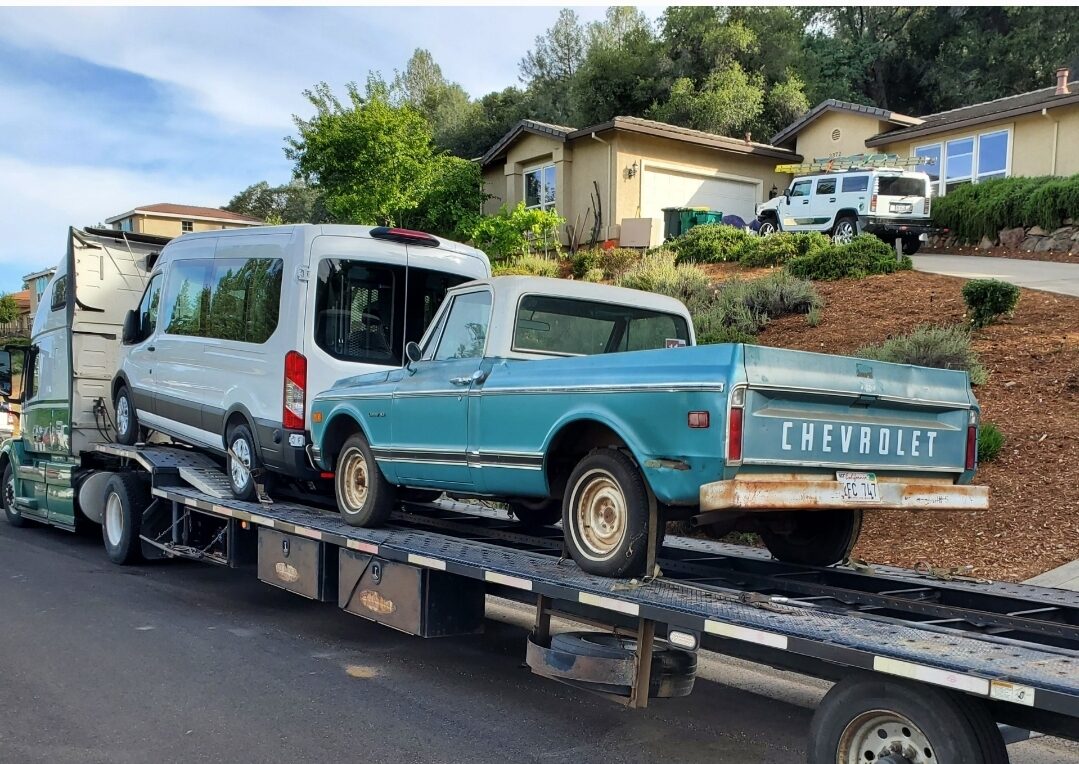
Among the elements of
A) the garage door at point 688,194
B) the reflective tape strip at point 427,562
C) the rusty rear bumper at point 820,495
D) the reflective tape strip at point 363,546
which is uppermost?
the garage door at point 688,194

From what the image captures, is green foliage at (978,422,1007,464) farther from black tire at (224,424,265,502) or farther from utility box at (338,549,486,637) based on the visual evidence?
black tire at (224,424,265,502)

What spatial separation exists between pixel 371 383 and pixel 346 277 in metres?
1.46

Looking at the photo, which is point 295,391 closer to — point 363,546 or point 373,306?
point 373,306

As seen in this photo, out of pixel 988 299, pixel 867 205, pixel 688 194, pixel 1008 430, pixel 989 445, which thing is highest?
pixel 688 194

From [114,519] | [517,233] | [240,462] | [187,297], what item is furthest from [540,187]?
[240,462]

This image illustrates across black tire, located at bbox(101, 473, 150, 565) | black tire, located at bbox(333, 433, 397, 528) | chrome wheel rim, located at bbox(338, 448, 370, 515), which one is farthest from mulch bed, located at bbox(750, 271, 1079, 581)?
black tire, located at bbox(101, 473, 150, 565)

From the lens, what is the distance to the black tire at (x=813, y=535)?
19.7 feet

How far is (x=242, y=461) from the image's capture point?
28.3 feet

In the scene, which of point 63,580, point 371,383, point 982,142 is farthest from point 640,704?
point 982,142

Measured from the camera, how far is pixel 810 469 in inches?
186

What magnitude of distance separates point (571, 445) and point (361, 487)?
2517 millimetres

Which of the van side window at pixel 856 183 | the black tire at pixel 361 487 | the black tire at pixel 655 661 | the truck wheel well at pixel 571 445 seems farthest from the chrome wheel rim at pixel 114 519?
the van side window at pixel 856 183

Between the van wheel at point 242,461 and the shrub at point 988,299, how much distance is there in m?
8.97

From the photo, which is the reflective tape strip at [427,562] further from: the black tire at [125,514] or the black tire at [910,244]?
Result: the black tire at [910,244]
